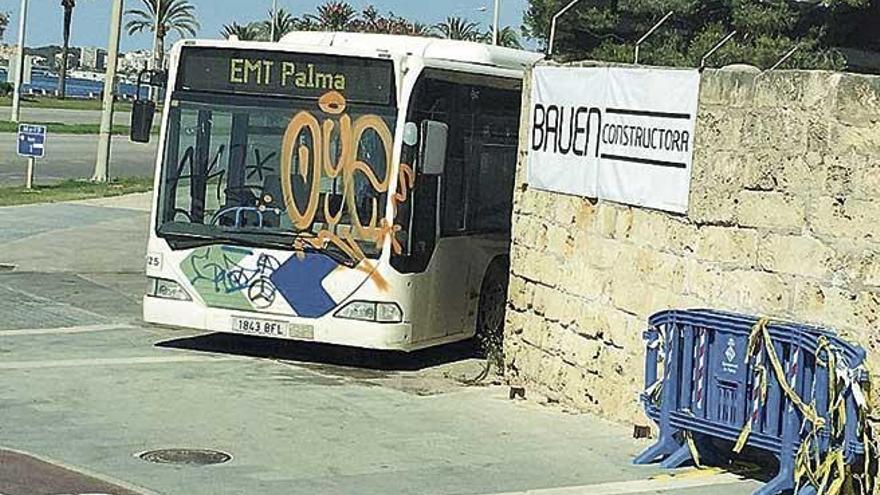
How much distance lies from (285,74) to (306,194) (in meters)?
1.09

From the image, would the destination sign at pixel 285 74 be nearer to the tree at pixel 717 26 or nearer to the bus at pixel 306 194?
the bus at pixel 306 194

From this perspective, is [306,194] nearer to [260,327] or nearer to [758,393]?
[260,327]

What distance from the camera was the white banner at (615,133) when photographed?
1098 centimetres

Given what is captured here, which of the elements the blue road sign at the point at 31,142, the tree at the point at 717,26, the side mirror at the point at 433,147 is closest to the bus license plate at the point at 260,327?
the side mirror at the point at 433,147

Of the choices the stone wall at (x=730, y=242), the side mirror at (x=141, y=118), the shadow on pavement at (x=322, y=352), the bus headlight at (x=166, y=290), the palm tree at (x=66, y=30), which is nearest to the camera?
the stone wall at (x=730, y=242)

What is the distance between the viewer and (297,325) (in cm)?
1407

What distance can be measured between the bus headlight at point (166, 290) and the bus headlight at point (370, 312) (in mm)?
1441

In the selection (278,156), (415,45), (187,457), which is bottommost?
(187,457)

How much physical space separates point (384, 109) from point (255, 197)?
137cm

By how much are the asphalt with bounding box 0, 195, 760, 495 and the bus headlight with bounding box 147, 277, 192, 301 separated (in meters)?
0.56

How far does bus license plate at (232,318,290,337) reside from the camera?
46.3ft

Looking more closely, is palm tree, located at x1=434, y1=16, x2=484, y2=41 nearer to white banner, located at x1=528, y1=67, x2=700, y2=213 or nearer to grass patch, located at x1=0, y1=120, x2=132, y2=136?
grass patch, located at x1=0, y1=120, x2=132, y2=136

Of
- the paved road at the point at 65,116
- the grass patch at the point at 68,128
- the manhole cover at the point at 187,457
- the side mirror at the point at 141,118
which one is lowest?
the manhole cover at the point at 187,457

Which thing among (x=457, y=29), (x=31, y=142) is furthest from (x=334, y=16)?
(x=31, y=142)
